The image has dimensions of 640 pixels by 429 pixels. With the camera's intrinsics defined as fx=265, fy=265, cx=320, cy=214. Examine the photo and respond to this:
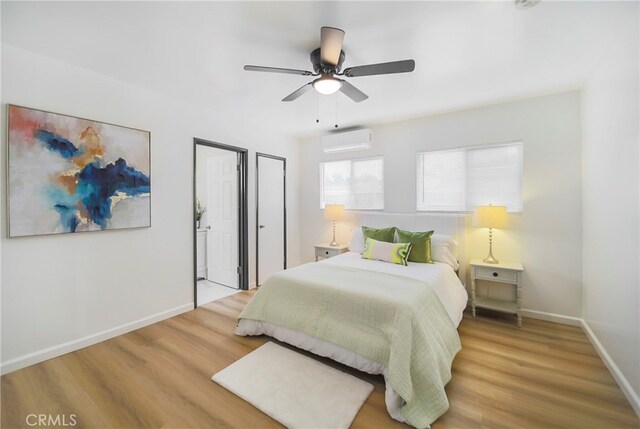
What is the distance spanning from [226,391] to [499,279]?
2914 mm

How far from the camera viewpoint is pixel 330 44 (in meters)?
1.73

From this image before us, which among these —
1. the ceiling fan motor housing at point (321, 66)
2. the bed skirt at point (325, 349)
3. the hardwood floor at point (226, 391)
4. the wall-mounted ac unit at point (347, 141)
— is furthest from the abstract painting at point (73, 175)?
the wall-mounted ac unit at point (347, 141)

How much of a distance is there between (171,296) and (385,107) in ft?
11.5

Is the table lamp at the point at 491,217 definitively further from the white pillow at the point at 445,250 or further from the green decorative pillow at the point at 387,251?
the green decorative pillow at the point at 387,251

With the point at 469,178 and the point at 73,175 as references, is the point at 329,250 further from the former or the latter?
the point at 73,175

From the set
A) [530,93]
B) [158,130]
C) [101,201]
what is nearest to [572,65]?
[530,93]

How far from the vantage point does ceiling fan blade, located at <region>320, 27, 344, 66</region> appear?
1609mm

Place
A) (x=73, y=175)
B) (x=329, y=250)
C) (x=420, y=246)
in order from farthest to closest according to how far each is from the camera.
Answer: (x=329, y=250)
(x=420, y=246)
(x=73, y=175)

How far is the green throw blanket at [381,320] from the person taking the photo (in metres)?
1.68

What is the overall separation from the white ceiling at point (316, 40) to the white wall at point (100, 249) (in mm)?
207

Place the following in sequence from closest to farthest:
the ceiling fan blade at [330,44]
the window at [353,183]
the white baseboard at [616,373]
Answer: the ceiling fan blade at [330,44], the white baseboard at [616,373], the window at [353,183]

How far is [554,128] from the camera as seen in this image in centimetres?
295

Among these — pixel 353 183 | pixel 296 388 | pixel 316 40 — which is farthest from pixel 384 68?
pixel 353 183

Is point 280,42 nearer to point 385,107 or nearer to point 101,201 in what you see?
point 385,107
